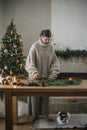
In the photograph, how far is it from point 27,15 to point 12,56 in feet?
4.40

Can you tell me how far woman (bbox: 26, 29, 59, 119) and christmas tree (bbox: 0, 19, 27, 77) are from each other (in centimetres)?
139

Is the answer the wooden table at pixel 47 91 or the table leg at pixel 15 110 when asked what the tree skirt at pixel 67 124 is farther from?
the wooden table at pixel 47 91

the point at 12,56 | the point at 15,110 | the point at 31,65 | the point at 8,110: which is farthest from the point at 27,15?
the point at 8,110

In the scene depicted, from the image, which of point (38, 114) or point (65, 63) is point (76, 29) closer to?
point (65, 63)

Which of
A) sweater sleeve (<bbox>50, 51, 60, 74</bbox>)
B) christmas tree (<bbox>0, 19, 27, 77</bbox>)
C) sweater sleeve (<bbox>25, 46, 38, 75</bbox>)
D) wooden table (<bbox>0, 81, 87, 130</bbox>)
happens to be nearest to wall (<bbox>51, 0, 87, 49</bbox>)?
christmas tree (<bbox>0, 19, 27, 77</bbox>)

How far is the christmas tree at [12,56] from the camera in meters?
5.14

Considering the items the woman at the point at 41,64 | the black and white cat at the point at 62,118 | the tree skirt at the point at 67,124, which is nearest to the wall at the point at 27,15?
the woman at the point at 41,64

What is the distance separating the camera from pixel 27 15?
19.8 ft

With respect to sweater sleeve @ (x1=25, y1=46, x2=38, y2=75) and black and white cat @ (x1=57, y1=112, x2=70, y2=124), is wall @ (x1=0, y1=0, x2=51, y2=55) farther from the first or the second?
black and white cat @ (x1=57, y1=112, x2=70, y2=124)

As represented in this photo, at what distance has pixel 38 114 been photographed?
3.96 metres

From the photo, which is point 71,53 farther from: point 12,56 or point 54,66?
point 54,66

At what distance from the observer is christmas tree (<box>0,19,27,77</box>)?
202 inches

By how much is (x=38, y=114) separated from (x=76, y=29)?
2.69 m

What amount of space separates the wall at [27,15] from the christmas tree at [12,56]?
2.77 feet
